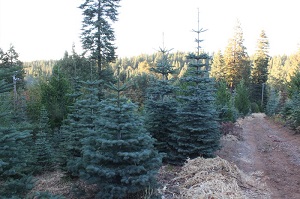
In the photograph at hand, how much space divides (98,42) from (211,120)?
26.0 feet

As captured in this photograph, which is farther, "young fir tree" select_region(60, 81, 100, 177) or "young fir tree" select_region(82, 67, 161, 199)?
"young fir tree" select_region(60, 81, 100, 177)

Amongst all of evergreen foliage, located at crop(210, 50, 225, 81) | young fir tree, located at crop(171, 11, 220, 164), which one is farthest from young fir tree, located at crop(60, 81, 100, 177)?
evergreen foliage, located at crop(210, 50, 225, 81)

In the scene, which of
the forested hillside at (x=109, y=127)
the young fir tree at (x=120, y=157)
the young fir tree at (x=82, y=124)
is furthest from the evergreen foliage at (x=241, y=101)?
the young fir tree at (x=120, y=157)

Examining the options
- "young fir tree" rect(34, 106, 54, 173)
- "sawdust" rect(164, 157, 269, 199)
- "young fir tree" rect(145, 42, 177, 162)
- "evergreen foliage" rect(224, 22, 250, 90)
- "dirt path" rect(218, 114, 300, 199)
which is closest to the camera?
"sawdust" rect(164, 157, 269, 199)

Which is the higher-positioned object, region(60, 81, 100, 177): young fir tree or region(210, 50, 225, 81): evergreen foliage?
region(210, 50, 225, 81): evergreen foliage

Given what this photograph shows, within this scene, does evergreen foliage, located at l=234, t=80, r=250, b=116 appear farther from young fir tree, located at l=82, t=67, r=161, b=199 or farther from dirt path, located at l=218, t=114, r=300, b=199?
young fir tree, located at l=82, t=67, r=161, b=199

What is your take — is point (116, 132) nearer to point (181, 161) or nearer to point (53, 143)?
point (181, 161)

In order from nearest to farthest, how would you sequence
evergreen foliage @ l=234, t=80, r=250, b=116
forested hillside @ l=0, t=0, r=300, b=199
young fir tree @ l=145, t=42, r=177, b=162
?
1. forested hillside @ l=0, t=0, r=300, b=199
2. young fir tree @ l=145, t=42, r=177, b=162
3. evergreen foliage @ l=234, t=80, r=250, b=116

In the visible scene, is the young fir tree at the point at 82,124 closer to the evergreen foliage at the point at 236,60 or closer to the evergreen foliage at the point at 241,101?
the evergreen foliage at the point at 241,101

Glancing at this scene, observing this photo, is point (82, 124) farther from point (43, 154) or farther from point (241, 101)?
point (241, 101)

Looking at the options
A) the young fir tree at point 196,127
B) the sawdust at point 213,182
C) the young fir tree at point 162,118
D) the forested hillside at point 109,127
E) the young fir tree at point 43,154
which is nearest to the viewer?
the forested hillside at point 109,127

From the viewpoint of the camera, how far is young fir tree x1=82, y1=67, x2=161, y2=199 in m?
4.88

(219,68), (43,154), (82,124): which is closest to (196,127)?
(82,124)

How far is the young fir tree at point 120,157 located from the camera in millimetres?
4875
